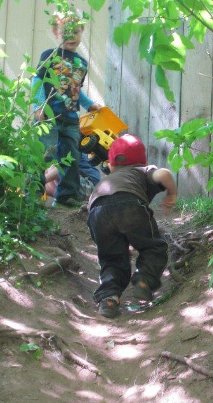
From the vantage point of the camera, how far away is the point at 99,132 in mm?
6699

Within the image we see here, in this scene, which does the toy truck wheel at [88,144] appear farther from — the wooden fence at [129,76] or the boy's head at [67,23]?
the boy's head at [67,23]

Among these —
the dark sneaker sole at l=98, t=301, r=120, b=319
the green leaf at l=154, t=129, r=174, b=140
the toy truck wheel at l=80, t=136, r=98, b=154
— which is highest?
the green leaf at l=154, t=129, r=174, b=140

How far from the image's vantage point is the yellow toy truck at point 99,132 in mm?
6648

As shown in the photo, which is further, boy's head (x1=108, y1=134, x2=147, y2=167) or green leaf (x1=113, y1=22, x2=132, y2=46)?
boy's head (x1=108, y1=134, x2=147, y2=167)

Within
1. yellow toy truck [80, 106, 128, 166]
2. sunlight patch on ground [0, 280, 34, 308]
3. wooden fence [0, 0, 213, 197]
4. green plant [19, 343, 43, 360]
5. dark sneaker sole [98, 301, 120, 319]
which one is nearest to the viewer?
green plant [19, 343, 43, 360]

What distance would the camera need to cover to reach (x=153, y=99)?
7.57m

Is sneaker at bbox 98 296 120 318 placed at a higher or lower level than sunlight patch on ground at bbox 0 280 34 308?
lower

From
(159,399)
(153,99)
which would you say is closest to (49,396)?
(159,399)

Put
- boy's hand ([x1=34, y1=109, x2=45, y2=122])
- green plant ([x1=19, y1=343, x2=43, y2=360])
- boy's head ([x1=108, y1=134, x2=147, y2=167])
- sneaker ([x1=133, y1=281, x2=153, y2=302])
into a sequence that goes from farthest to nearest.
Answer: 1. boy's hand ([x1=34, y1=109, x2=45, y2=122])
2. boy's head ([x1=108, y1=134, x2=147, y2=167])
3. sneaker ([x1=133, y1=281, x2=153, y2=302])
4. green plant ([x1=19, y1=343, x2=43, y2=360])

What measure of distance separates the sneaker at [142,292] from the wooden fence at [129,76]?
2.61m

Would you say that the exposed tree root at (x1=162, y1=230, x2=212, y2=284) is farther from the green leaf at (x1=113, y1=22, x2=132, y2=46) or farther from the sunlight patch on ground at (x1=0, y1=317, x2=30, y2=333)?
the green leaf at (x1=113, y1=22, x2=132, y2=46)

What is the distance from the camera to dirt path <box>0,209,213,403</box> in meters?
3.26

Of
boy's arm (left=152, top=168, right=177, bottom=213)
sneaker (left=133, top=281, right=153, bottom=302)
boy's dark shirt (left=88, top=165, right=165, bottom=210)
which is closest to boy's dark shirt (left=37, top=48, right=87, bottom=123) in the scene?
boy's dark shirt (left=88, top=165, right=165, bottom=210)

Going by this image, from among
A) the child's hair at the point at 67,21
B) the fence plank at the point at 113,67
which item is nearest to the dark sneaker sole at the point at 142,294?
the child's hair at the point at 67,21
